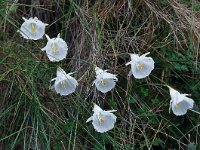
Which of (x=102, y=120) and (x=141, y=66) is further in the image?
(x=141, y=66)

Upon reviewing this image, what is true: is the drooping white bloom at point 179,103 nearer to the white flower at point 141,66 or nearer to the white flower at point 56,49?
the white flower at point 141,66

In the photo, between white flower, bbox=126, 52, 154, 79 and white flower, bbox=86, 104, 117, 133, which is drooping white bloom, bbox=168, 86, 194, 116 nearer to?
white flower, bbox=126, 52, 154, 79

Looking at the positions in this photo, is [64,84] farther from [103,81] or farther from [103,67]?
[103,67]

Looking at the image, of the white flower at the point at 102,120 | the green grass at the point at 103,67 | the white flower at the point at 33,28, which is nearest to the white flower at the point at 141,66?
the green grass at the point at 103,67

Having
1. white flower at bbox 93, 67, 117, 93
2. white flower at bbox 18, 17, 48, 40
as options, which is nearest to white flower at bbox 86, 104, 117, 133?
white flower at bbox 93, 67, 117, 93

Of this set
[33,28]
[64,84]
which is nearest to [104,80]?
[64,84]

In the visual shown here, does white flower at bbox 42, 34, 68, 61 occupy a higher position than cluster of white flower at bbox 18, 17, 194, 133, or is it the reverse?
white flower at bbox 42, 34, 68, 61

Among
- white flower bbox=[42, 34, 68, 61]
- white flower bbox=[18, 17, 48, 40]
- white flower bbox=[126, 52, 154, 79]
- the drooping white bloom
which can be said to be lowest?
the drooping white bloom
